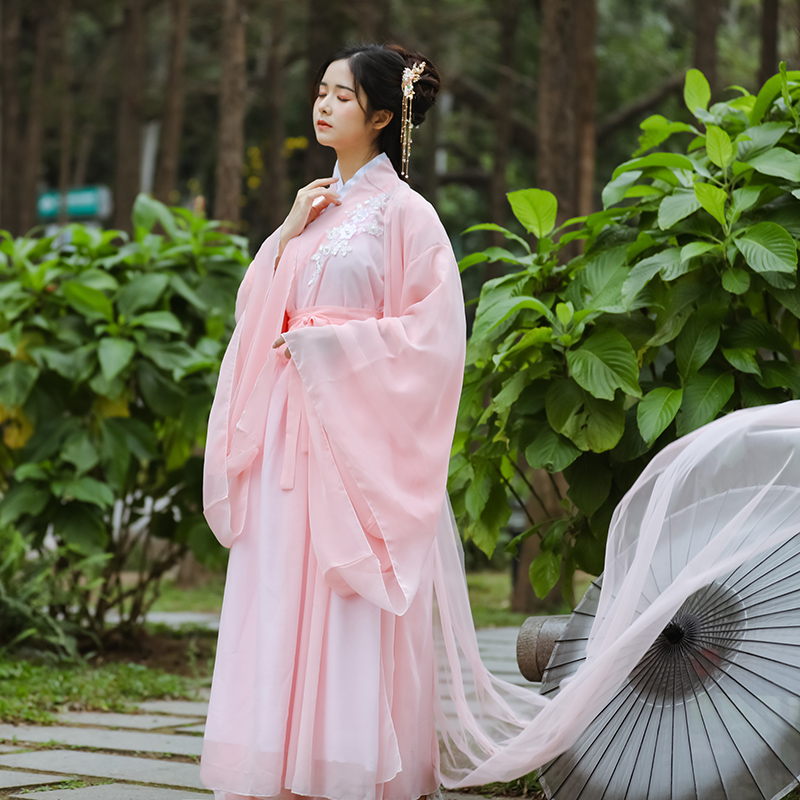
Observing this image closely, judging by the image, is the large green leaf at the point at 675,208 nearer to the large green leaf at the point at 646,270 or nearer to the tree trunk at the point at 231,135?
the large green leaf at the point at 646,270

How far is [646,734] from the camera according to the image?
193 cm

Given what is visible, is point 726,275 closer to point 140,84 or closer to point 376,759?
point 376,759

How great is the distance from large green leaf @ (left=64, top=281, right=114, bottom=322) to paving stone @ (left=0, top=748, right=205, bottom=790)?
1889mm

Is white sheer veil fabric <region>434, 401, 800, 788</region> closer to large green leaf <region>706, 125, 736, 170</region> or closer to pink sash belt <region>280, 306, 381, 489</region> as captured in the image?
pink sash belt <region>280, 306, 381, 489</region>

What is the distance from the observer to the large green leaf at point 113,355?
4.08 m

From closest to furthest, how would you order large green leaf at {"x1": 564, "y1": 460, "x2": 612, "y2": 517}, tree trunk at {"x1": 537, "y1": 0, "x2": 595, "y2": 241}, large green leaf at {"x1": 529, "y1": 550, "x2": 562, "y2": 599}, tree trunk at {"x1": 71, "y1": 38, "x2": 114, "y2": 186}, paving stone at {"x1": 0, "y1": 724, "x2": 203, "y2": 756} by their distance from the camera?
1. large green leaf at {"x1": 564, "y1": 460, "x2": 612, "y2": 517}
2. large green leaf at {"x1": 529, "y1": 550, "x2": 562, "y2": 599}
3. paving stone at {"x1": 0, "y1": 724, "x2": 203, "y2": 756}
4. tree trunk at {"x1": 537, "y1": 0, "x2": 595, "y2": 241}
5. tree trunk at {"x1": 71, "y1": 38, "x2": 114, "y2": 186}

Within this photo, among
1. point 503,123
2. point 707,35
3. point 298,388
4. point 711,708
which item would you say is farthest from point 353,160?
point 503,123

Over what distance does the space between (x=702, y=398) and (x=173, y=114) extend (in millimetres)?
9811

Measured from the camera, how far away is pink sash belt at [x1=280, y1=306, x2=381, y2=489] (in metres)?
2.21

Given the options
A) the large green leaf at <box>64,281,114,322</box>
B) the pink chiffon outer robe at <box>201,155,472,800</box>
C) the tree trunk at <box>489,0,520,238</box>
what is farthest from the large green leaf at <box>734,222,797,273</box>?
the tree trunk at <box>489,0,520,238</box>

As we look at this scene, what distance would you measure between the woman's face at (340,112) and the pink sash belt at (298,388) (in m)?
0.36

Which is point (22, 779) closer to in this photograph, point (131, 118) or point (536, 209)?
point (536, 209)

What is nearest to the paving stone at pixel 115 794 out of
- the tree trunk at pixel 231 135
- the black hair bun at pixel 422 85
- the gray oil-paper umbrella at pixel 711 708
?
the gray oil-paper umbrella at pixel 711 708

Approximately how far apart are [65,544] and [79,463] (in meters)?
0.40
